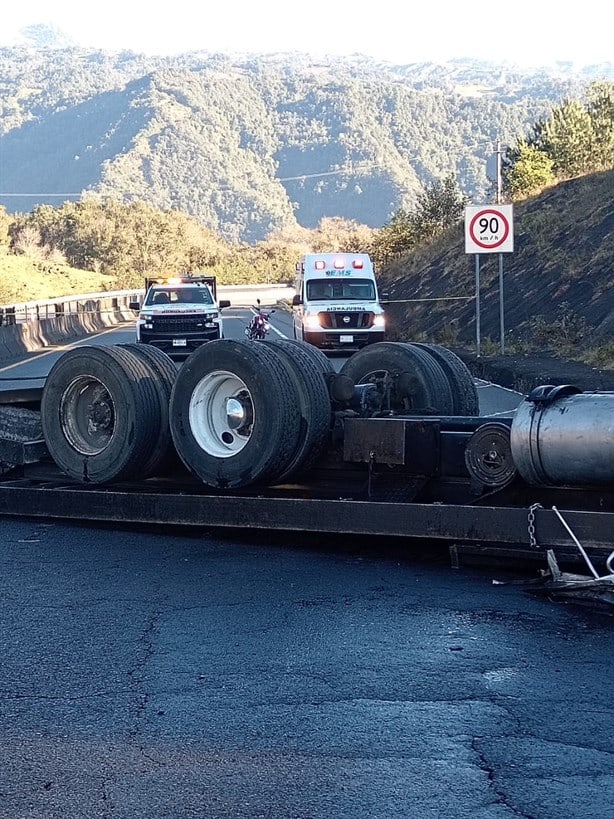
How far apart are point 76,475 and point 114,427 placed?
1.57ft

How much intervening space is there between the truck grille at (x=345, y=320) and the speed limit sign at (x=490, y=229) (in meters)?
7.25

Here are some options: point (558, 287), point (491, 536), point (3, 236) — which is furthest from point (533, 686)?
point (3, 236)

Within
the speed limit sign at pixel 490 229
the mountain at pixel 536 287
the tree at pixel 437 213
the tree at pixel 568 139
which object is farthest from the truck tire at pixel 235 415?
the tree at pixel 437 213

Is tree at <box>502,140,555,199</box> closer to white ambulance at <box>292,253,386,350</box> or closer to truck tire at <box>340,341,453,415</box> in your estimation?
white ambulance at <box>292,253,386,350</box>

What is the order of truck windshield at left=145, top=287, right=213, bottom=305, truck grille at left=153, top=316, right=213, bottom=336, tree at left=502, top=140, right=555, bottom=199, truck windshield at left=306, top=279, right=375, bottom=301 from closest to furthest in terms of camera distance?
truck windshield at left=306, top=279, right=375, bottom=301
truck grille at left=153, top=316, right=213, bottom=336
truck windshield at left=145, top=287, right=213, bottom=305
tree at left=502, top=140, right=555, bottom=199

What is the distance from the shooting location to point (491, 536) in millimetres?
6930

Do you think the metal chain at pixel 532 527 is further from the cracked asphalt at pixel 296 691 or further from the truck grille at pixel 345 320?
the truck grille at pixel 345 320

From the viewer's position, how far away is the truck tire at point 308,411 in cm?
803

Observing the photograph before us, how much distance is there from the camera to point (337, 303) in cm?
3038

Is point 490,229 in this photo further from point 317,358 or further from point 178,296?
point 317,358

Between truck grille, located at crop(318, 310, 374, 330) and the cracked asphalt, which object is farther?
truck grille, located at crop(318, 310, 374, 330)

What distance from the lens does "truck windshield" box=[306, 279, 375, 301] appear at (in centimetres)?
3106

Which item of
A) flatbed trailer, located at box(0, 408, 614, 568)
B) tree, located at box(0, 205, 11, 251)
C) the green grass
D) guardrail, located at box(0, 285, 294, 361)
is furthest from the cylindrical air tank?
tree, located at box(0, 205, 11, 251)

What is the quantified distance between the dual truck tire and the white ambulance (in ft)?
65.5
